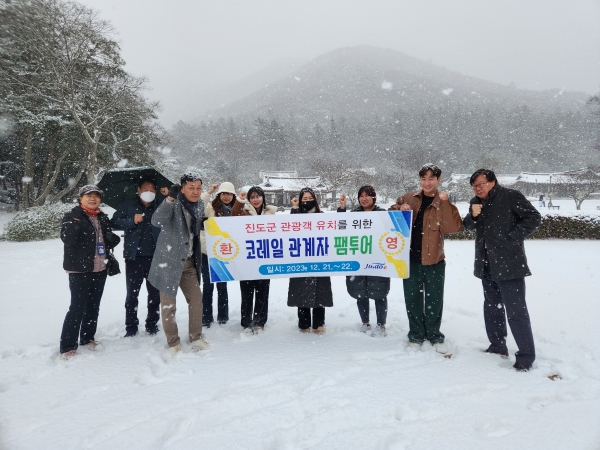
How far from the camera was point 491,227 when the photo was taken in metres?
3.02

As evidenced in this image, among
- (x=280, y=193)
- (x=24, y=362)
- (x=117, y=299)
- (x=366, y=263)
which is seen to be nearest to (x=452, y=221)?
(x=366, y=263)

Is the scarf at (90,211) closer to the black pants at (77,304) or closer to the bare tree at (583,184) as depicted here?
the black pants at (77,304)

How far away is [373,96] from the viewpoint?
136500 mm

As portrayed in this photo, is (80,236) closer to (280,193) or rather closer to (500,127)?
(280,193)

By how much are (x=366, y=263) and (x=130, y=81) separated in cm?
→ 1807

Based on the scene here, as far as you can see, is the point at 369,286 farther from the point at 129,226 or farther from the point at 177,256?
the point at 129,226

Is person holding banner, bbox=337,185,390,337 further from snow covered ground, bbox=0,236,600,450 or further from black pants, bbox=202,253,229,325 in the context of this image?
black pants, bbox=202,253,229,325

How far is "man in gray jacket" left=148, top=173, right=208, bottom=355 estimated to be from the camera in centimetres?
319

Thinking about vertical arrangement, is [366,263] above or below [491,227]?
below

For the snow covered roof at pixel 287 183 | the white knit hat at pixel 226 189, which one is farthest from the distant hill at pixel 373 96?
the white knit hat at pixel 226 189

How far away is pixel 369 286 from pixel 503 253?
1.45 m

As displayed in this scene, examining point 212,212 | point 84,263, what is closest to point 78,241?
point 84,263

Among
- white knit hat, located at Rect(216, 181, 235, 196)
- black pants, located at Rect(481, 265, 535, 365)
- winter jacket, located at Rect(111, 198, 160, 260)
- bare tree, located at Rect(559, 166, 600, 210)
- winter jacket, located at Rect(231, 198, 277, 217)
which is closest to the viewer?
black pants, located at Rect(481, 265, 535, 365)

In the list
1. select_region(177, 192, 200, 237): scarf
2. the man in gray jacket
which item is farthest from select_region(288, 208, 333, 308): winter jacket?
select_region(177, 192, 200, 237): scarf
